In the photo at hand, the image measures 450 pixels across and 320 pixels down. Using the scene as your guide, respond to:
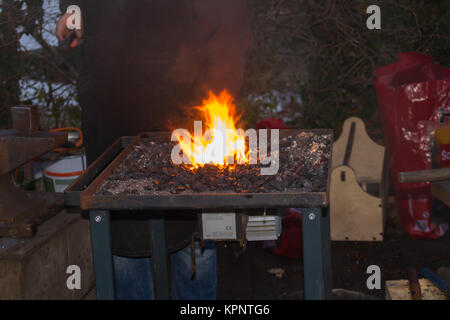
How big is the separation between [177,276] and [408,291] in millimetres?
1305

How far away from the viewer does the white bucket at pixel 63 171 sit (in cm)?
364

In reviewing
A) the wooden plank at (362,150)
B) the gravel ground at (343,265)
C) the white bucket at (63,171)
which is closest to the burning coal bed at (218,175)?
the white bucket at (63,171)

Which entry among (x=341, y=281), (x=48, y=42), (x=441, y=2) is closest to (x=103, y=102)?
(x=341, y=281)

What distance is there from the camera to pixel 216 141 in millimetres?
2484

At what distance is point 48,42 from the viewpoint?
17.1 ft

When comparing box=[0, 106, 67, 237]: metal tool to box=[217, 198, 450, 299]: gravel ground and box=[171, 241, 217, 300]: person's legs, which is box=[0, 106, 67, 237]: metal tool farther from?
box=[217, 198, 450, 299]: gravel ground

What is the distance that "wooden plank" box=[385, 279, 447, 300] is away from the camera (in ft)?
9.18

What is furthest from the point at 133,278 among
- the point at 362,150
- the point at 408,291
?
the point at 362,150

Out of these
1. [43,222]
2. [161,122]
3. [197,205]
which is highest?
[161,122]

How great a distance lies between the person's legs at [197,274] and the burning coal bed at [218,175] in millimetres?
820

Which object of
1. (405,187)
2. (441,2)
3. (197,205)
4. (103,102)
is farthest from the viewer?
(441,2)

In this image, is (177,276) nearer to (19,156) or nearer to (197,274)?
(197,274)

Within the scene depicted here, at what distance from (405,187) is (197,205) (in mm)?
2985
